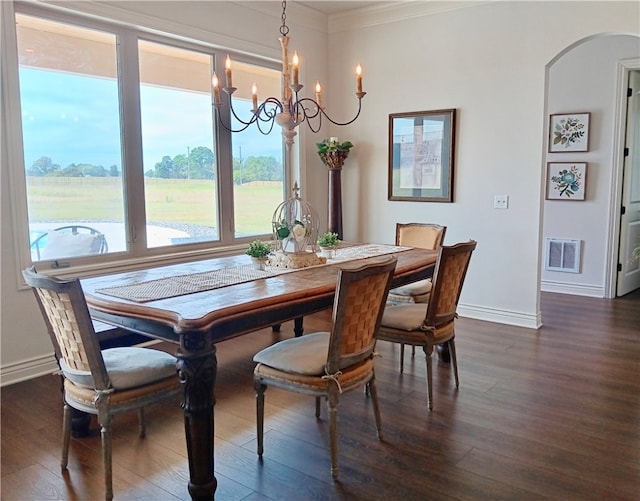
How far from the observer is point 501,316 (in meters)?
4.73

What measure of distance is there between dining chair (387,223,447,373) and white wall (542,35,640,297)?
248 centimetres

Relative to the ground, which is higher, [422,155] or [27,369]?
[422,155]

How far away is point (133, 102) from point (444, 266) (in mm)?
2647

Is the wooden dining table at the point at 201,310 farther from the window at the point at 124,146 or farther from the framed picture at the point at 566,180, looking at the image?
the framed picture at the point at 566,180

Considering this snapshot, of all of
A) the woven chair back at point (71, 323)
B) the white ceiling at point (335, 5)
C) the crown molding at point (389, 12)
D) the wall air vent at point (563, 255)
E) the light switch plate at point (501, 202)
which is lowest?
the wall air vent at point (563, 255)

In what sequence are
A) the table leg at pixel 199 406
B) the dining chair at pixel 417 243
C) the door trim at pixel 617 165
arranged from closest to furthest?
the table leg at pixel 199 406 → the dining chair at pixel 417 243 → the door trim at pixel 617 165

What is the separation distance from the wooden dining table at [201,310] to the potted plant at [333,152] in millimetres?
2638

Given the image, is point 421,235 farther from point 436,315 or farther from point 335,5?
point 335,5

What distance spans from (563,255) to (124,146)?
4.80 metres

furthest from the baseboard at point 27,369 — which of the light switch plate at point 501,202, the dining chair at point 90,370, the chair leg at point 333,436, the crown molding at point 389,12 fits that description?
the crown molding at point 389,12

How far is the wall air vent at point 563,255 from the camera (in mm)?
5891

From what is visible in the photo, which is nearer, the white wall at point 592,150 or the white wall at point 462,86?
the white wall at point 462,86

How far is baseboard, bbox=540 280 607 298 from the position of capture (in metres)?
5.77

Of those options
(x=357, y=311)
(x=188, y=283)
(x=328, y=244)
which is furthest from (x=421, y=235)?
(x=188, y=283)
